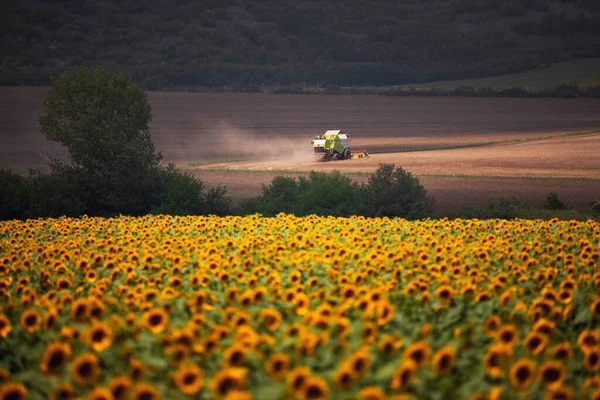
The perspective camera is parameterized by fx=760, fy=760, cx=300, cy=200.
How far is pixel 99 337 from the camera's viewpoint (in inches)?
250

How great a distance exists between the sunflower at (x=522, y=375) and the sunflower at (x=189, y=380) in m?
2.32

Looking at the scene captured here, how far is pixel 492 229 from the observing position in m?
16.8

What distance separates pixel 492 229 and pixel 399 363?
37.0 ft

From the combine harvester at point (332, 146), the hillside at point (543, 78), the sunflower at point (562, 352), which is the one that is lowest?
the sunflower at point (562, 352)

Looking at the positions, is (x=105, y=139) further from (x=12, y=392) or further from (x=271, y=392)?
(x=271, y=392)

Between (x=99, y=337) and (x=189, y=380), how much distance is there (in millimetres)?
1264

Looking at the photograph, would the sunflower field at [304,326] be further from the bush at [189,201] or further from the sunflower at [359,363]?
the bush at [189,201]

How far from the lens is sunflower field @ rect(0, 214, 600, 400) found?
18.7ft

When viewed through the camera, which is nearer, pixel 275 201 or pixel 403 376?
pixel 403 376

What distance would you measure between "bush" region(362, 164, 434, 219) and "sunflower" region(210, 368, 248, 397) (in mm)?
31047

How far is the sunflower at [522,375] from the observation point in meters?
5.65

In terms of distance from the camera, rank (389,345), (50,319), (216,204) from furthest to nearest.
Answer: (216,204)
(50,319)
(389,345)

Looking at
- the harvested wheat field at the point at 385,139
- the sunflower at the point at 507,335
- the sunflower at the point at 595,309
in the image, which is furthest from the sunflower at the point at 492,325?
the harvested wheat field at the point at 385,139

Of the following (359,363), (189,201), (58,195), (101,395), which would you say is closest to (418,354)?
(359,363)
